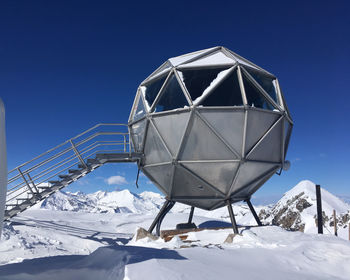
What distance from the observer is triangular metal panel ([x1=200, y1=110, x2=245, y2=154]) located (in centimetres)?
921

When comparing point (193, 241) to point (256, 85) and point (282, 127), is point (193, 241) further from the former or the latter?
point (256, 85)

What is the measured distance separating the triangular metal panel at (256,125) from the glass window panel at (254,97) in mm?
400

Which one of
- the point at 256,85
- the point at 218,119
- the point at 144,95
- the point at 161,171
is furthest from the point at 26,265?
the point at 256,85

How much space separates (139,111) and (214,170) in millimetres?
4058

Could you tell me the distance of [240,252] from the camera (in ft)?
23.4

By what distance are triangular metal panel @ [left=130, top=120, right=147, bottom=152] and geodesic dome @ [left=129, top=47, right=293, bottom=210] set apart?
106mm

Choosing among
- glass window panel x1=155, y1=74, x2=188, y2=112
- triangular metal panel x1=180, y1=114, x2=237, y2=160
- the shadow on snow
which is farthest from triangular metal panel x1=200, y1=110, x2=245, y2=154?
the shadow on snow

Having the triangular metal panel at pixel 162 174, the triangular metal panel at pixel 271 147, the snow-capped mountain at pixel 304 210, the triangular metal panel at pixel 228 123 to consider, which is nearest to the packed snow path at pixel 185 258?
the triangular metal panel at pixel 162 174

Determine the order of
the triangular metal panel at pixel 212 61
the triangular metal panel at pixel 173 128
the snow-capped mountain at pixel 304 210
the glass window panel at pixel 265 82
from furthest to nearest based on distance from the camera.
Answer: the snow-capped mountain at pixel 304 210
the glass window panel at pixel 265 82
the triangular metal panel at pixel 212 61
the triangular metal panel at pixel 173 128

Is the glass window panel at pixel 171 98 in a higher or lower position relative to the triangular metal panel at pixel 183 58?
lower

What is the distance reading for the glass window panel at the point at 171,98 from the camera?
31.9 feet

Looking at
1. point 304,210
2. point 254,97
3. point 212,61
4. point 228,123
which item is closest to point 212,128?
point 228,123

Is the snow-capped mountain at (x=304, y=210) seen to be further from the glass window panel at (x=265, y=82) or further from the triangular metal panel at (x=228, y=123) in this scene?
the triangular metal panel at (x=228, y=123)

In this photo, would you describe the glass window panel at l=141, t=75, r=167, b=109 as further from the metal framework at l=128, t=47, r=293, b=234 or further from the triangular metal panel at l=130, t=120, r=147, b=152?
the triangular metal panel at l=130, t=120, r=147, b=152
